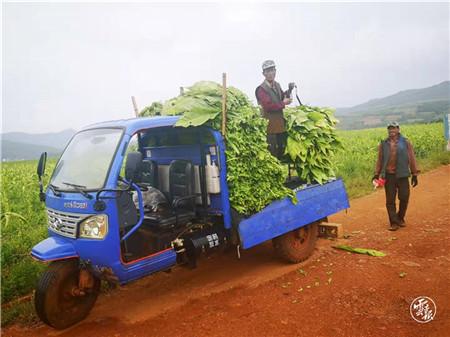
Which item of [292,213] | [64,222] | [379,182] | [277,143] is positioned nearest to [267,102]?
[277,143]

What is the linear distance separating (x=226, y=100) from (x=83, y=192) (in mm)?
2099

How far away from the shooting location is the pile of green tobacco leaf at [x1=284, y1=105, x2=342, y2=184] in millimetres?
5428

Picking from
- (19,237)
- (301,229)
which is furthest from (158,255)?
(19,237)

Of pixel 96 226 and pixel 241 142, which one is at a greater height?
pixel 241 142

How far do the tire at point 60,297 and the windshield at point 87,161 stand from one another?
34.5 inches

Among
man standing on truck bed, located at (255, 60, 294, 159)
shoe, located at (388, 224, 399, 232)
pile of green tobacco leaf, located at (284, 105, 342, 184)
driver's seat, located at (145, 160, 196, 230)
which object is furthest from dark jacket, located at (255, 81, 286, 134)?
shoe, located at (388, 224, 399, 232)

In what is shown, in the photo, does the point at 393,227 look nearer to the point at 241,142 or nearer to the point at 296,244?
the point at 296,244

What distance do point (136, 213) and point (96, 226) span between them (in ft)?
1.53

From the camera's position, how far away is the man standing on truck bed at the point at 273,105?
552 centimetres

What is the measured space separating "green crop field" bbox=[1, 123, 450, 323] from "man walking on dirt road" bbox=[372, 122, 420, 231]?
827 millimetres

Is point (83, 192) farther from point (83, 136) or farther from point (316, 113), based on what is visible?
point (316, 113)

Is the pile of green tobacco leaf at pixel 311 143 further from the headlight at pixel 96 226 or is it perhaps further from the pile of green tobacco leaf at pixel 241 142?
the headlight at pixel 96 226

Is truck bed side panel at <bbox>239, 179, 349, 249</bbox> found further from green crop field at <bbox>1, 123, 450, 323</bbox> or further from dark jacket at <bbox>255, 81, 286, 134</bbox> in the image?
dark jacket at <bbox>255, 81, 286, 134</bbox>

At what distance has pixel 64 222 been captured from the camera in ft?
13.2
